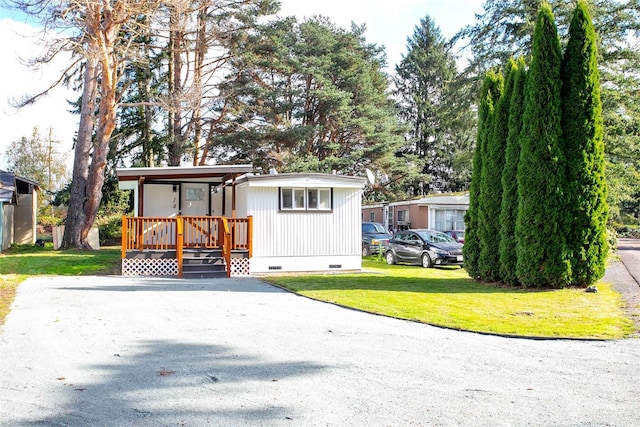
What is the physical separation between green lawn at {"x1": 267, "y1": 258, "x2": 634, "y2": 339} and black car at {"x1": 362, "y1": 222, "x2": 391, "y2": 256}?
9.62 meters

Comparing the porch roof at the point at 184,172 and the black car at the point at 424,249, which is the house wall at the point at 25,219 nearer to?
the porch roof at the point at 184,172

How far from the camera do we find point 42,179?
4944 centimetres

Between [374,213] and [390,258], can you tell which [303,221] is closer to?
[390,258]

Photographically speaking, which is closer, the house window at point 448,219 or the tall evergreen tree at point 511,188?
the tall evergreen tree at point 511,188

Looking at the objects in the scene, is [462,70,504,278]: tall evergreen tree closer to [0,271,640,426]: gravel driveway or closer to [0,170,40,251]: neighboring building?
[0,271,640,426]: gravel driveway

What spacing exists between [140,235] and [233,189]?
341cm

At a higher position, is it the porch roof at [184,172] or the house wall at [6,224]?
the porch roof at [184,172]

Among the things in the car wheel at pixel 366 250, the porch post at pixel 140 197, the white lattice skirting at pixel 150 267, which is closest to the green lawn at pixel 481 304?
the white lattice skirting at pixel 150 267

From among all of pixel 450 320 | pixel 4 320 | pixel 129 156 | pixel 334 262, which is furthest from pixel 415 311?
pixel 129 156

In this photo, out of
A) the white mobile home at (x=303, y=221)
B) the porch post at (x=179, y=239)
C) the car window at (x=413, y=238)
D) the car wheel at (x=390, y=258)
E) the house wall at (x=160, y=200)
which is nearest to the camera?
the porch post at (x=179, y=239)

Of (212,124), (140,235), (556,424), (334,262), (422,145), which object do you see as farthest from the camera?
(422,145)

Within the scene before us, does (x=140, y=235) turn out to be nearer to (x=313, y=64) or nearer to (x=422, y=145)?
(x=313, y=64)

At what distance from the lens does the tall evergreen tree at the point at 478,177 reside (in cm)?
1370

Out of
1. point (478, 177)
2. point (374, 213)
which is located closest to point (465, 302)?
point (478, 177)
